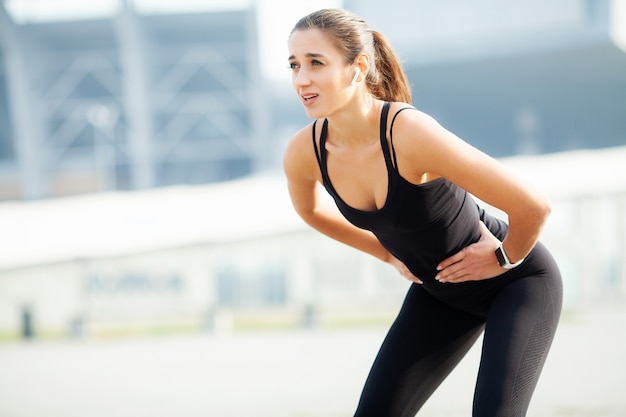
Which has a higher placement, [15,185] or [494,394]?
[15,185]

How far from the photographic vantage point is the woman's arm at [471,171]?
2.16 metres

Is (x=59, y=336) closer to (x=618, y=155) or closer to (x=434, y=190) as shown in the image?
(x=618, y=155)

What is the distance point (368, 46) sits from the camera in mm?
2408

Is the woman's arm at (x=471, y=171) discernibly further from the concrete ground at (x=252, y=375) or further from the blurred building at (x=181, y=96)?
the blurred building at (x=181, y=96)

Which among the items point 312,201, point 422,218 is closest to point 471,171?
point 422,218

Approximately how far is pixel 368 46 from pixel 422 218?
0.58 meters

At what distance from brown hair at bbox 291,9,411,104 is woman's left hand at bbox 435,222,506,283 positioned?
577mm

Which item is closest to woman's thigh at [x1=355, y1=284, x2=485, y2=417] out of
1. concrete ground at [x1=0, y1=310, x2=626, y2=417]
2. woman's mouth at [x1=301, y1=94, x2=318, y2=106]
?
woman's mouth at [x1=301, y1=94, x2=318, y2=106]

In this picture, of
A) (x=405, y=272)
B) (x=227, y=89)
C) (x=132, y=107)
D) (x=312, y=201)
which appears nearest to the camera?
(x=405, y=272)

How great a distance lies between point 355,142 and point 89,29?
45994 millimetres

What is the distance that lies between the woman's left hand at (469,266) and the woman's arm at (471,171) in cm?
7

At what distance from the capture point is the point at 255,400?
17.8ft

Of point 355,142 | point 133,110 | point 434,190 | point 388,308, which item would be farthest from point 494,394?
point 133,110

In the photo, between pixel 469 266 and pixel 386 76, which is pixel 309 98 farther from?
pixel 469 266
